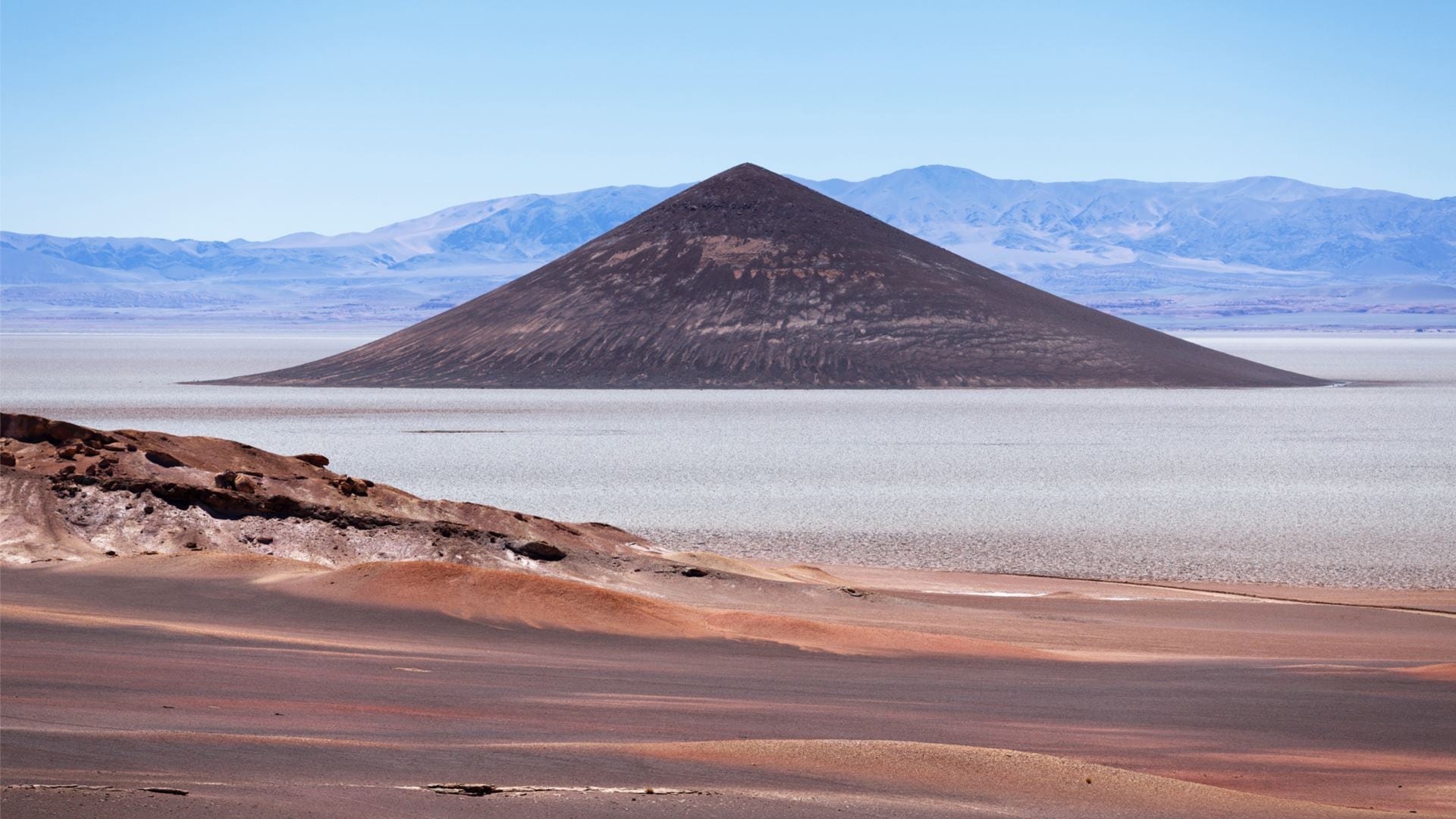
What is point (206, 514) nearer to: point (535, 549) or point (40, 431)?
point (40, 431)

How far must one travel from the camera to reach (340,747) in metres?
5.46

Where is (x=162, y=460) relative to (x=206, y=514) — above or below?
above

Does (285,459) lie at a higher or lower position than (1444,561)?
higher

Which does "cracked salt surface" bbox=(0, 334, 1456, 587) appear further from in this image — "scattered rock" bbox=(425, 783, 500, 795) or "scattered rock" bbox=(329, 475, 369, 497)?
"scattered rock" bbox=(425, 783, 500, 795)

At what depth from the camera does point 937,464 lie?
3081 centimetres

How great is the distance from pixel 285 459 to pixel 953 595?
597cm

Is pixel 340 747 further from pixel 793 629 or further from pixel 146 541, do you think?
pixel 146 541

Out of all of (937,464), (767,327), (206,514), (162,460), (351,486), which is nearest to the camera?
(206,514)

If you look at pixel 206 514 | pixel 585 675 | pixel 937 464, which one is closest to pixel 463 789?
pixel 585 675

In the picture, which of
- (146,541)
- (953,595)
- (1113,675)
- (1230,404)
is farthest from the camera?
(1230,404)

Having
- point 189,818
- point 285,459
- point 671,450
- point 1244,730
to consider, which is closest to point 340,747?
point 189,818

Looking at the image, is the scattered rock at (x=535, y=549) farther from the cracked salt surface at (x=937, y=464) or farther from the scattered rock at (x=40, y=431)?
the cracked salt surface at (x=937, y=464)

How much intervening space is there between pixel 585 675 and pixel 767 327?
2611 inches

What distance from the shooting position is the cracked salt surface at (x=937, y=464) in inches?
722
